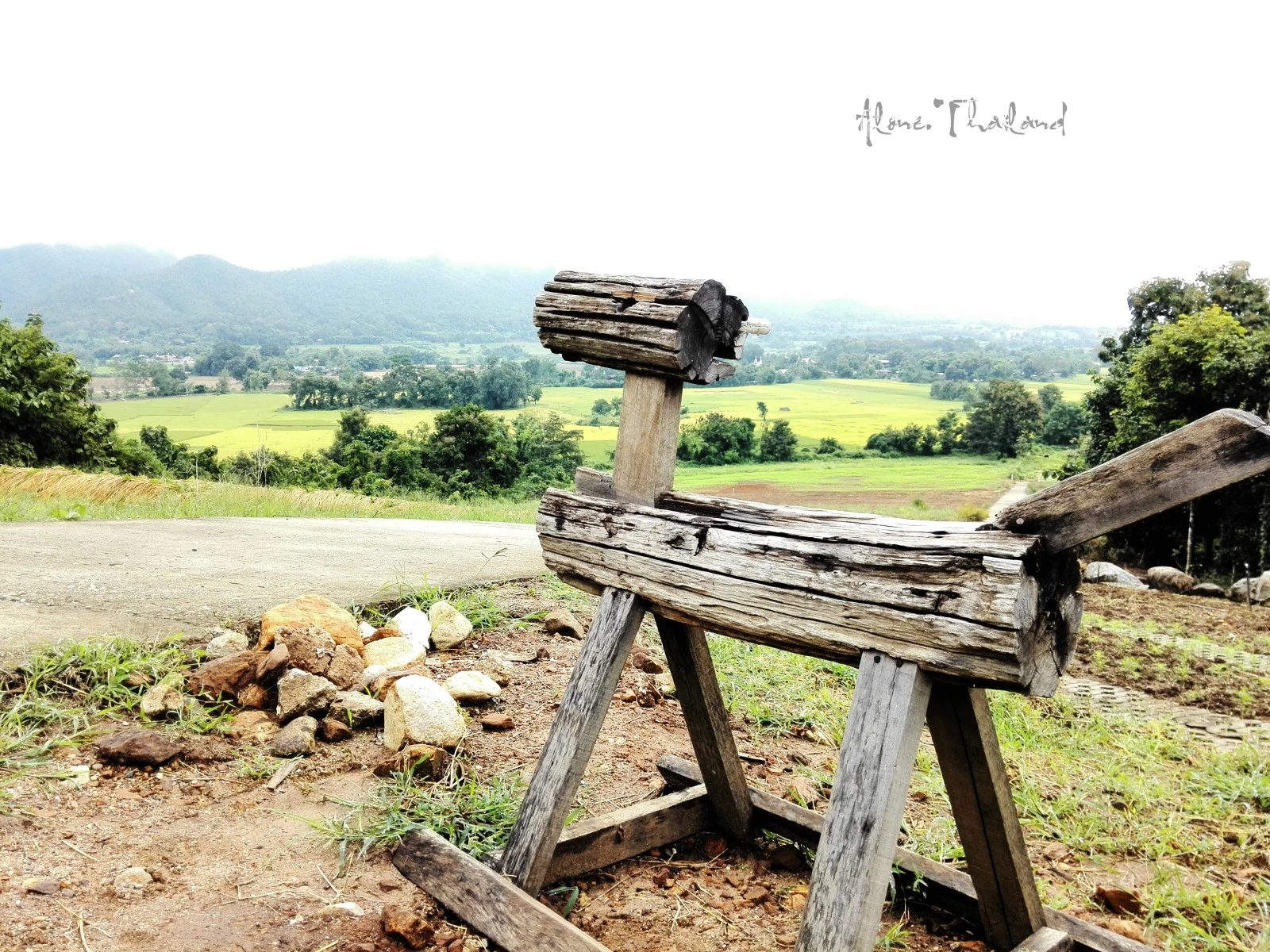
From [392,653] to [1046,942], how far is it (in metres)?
3.00

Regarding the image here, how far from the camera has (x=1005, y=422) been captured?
3319 cm

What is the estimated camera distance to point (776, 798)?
3.17 meters

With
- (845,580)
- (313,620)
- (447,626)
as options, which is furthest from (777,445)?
(845,580)

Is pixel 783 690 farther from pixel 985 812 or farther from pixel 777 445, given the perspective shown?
pixel 777 445

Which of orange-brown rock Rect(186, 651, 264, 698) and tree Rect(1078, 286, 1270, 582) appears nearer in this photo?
orange-brown rock Rect(186, 651, 264, 698)

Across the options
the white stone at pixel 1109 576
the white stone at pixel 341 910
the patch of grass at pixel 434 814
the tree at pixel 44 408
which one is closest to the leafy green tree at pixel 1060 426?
the white stone at pixel 1109 576

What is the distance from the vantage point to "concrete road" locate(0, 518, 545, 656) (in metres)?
4.35

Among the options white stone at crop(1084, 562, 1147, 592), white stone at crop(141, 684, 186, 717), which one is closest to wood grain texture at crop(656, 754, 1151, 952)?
white stone at crop(141, 684, 186, 717)

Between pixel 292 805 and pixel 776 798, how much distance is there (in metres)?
1.72

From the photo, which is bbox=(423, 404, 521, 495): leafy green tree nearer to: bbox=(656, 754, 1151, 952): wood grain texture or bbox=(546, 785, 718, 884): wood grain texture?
bbox=(656, 754, 1151, 952): wood grain texture

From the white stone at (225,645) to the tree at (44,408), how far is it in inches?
790

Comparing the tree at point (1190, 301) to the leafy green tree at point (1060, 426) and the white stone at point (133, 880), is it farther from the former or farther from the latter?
the white stone at point (133, 880)

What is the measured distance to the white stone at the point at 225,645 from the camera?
4.11 meters

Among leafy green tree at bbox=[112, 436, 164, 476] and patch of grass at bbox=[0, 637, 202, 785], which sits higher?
patch of grass at bbox=[0, 637, 202, 785]
